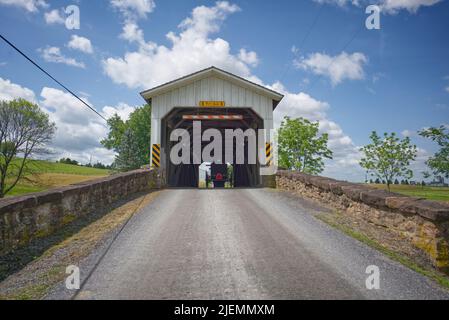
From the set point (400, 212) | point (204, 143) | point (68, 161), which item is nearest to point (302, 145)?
point (204, 143)

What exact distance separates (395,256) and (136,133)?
43.3 m

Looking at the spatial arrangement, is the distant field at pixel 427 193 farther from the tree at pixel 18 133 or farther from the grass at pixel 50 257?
the tree at pixel 18 133

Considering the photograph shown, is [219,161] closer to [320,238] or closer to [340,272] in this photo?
[320,238]

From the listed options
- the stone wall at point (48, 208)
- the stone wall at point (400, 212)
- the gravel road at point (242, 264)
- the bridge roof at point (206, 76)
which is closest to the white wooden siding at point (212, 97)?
the bridge roof at point (206, 76)

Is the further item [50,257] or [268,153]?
[268,153]

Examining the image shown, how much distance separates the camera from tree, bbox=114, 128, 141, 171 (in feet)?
123

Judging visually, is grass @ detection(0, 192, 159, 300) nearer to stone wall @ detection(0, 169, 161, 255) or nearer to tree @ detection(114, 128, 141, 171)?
stone wall @ detection(0, 169, 161, 255)

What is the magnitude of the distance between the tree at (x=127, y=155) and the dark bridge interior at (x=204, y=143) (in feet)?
42.6

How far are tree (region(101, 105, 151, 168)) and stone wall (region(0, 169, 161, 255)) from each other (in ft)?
99.8

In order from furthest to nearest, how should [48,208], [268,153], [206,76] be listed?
[206,76]
[268,153]
[48,208]

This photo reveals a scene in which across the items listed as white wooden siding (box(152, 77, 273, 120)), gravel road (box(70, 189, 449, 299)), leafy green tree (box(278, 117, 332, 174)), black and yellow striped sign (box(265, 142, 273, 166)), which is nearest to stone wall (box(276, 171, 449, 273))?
gravel road (box(70, 189, 449, 299))

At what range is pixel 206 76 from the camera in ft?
46.3

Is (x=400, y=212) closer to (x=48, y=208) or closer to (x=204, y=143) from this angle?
(x=48, y=208)

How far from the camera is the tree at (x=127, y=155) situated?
37.4 metres
